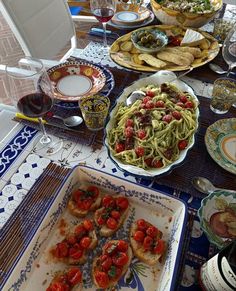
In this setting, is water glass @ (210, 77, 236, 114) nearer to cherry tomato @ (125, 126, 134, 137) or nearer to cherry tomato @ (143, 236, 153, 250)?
cherry tomato @ (125, 126, 134, 137)

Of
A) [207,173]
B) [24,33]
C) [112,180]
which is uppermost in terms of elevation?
[24,33]

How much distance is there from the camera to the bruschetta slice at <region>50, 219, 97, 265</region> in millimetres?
738

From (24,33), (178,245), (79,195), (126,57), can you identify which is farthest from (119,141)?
(24,33)

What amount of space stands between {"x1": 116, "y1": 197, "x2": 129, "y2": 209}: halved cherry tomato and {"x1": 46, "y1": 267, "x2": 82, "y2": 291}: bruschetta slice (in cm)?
21

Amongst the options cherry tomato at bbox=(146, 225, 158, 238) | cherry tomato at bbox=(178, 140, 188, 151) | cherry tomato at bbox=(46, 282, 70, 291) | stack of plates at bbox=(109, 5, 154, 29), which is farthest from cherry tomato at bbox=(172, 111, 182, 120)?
stack of plates at bbox=(109, 5, 154, 29)

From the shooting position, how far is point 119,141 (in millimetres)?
974

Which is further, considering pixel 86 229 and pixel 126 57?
pixel 126 57

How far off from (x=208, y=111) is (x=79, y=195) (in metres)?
0.65

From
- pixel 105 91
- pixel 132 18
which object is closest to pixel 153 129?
pixel 105 91

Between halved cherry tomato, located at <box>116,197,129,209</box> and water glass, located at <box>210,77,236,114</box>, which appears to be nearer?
halved cherry tomato, located at <box>116,197,129,209</box>

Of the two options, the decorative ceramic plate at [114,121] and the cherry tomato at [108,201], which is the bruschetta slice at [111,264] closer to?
the cherry tomato at [108,201]

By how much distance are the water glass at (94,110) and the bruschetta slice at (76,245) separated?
0.40 meters

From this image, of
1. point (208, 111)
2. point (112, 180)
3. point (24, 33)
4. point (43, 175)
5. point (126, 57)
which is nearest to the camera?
point (112, 180)

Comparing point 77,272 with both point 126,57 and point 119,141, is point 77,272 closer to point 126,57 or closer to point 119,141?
point 119,141
